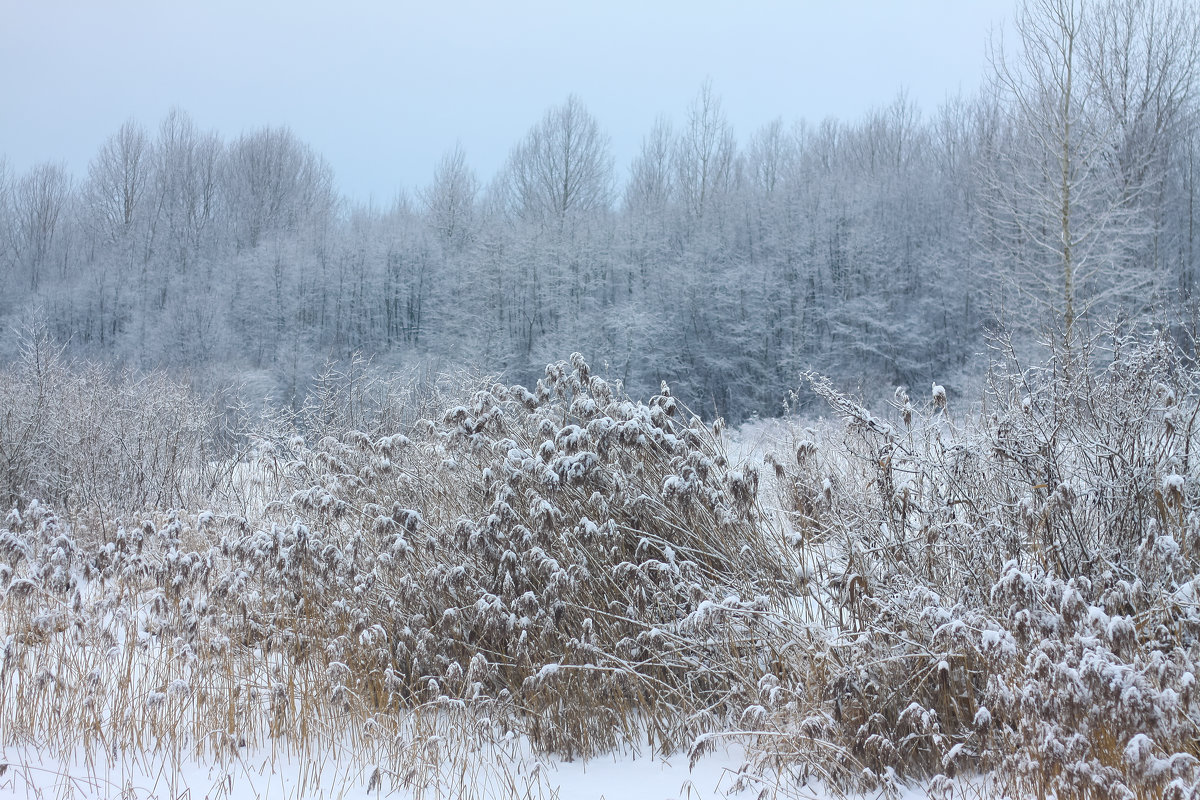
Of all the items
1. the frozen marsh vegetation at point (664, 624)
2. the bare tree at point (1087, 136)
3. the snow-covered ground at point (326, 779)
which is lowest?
the snow-covered ground at point (326, 779)

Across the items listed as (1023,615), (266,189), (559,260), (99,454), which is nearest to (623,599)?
(1023,615)

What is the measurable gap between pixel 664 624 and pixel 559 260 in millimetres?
33212

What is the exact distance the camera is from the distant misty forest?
32.5 metres

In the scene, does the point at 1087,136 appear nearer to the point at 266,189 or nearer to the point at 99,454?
the point at 99,454

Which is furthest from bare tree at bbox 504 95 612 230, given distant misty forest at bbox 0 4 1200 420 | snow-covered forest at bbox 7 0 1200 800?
snow-covered forest at bbox 7 0 1200 800

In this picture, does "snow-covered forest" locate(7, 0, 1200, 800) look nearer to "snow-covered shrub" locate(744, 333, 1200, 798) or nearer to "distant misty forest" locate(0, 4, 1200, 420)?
"snow-covered shrub" locate(744, 333, 1200, 798)

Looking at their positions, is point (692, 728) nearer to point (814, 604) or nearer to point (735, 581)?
point (735, 581)

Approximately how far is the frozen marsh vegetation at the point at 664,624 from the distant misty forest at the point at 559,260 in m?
23.3

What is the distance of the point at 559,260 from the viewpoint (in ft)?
118

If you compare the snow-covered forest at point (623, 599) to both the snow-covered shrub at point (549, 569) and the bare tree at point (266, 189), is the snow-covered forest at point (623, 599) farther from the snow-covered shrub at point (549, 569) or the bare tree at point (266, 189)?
the bare tree at point (266, 189)

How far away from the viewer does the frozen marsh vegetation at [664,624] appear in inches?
103

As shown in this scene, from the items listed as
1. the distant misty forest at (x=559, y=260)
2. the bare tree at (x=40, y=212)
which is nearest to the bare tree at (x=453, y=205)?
the distant misty forest at (x=559, y=260)

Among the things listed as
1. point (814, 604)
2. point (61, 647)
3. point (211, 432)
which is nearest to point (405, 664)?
point (61, 647)

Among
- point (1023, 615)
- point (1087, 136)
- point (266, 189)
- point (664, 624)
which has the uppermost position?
point (266, 189)
